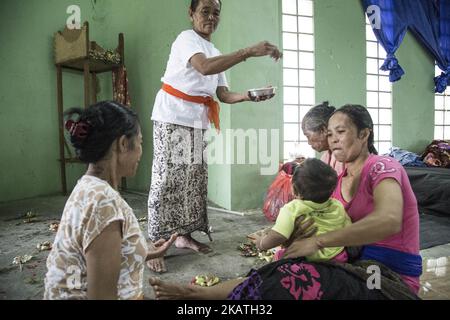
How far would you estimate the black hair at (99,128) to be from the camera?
1.19m

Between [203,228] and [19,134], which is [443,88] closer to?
[203,228]

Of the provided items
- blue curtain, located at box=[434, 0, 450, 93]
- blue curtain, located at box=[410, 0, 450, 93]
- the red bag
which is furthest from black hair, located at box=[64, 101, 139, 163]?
blue curtain, located at box=[434, 0, 450, 93]

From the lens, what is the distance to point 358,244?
1.38 meters

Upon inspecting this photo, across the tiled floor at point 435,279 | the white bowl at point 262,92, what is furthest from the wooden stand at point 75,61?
the tiled floor at point 435,279

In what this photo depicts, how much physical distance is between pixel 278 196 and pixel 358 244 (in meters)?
2.48

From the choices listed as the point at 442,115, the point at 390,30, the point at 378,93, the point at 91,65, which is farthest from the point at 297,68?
the point at 442,115

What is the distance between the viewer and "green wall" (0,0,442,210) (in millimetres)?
4359

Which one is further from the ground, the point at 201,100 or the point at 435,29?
the point at 435,29

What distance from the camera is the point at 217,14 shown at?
256cm

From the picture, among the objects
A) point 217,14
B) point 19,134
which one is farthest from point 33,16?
point 217,14

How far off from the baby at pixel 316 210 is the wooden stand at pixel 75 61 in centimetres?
438

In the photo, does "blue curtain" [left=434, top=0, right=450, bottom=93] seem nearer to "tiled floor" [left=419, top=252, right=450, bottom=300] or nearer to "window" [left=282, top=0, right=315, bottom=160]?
"window" [left=282, top=0, right=315, bottom=160]

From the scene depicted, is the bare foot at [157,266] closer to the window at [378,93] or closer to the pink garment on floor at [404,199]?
the pink garment on floor at [404,199]

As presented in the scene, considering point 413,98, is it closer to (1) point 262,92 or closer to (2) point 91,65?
(1) point 262,92
